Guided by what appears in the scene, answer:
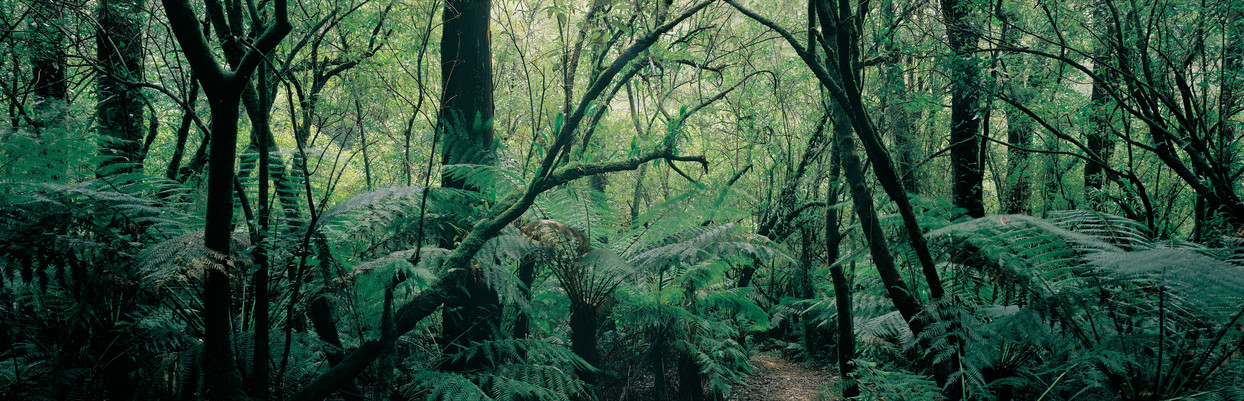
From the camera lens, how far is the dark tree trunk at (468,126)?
Answer: 2949 mm

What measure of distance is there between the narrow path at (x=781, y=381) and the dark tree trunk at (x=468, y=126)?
2.35 m

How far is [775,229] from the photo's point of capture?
673 cm

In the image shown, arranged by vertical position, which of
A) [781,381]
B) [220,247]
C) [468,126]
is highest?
[468,126]

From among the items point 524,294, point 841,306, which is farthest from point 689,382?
point 524,294

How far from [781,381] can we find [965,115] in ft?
10.9

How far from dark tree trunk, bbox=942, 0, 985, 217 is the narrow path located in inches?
86.4

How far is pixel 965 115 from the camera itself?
5.35 metres

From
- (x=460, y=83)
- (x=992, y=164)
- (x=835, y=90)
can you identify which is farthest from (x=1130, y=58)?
(x=460, y=83)

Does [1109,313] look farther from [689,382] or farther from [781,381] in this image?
[781,381]

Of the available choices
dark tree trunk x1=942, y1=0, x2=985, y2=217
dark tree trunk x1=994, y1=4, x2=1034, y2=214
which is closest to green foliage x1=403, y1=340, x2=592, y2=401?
dark tree trunk x1=942, y1=0, x2=985, y2=217

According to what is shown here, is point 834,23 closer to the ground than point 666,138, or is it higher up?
higher up

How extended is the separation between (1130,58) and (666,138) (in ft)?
12.3

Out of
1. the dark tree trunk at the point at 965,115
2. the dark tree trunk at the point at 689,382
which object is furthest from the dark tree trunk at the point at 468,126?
the dark tree trunk at the point at 965,115

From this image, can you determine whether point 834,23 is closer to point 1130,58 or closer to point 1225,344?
point 1225,344
